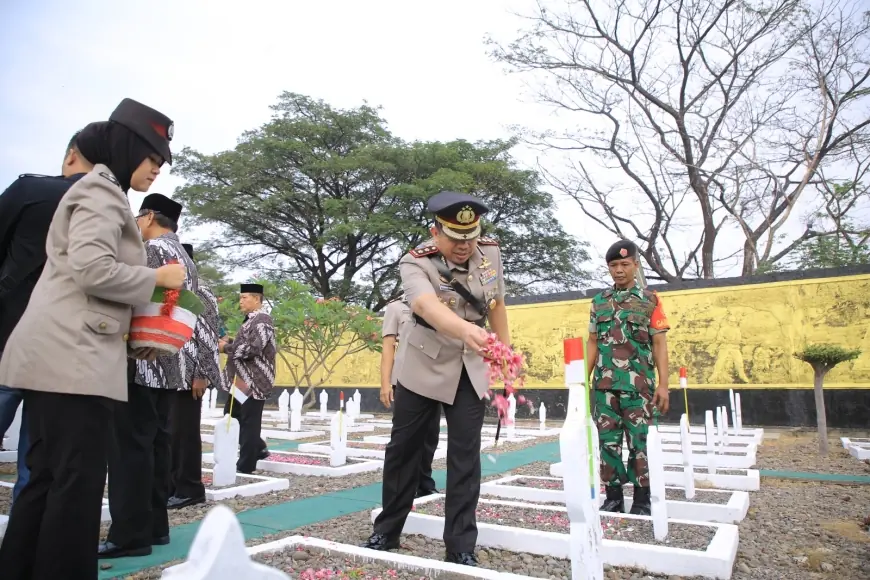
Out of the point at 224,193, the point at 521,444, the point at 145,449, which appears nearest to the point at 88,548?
the point at 145,449

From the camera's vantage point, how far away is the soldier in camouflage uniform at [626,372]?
14.0ft

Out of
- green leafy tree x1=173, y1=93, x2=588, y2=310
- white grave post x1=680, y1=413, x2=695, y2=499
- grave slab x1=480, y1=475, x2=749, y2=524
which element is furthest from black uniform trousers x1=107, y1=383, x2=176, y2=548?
green leafy tree x1=173, y1=93, x2=588, y2=310

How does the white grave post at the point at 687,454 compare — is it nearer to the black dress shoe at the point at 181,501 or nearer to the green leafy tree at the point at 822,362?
the black dress shoe at the point at 181,501

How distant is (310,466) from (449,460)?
3555 millimetres

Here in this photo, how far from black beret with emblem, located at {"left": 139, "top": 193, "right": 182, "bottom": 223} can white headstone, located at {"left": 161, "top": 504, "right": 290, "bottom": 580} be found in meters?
3.08

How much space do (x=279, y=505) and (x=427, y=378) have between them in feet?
7.47

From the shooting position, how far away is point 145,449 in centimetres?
325

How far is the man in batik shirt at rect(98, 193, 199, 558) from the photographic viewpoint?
3.19 m

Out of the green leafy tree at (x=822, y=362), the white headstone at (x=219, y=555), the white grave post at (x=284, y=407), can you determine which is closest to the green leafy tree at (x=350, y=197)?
the white grave post at (x=284, y=407)

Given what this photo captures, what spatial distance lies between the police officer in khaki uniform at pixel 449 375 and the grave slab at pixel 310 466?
304 cm

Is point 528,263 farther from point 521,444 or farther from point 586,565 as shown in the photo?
point 586,565

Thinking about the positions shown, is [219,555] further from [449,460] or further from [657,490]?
[657,490]

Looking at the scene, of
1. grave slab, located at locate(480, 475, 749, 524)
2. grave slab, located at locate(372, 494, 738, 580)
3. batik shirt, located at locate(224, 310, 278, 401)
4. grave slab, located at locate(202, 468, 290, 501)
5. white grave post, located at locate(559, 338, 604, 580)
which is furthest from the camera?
batik shirt, located at locate(224, 310, 278, 401)

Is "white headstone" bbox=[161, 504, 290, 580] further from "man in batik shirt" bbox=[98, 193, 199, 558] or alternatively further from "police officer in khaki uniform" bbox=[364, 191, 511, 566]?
"man in batik shirt" bbox=[98, 193, 199, 558]
